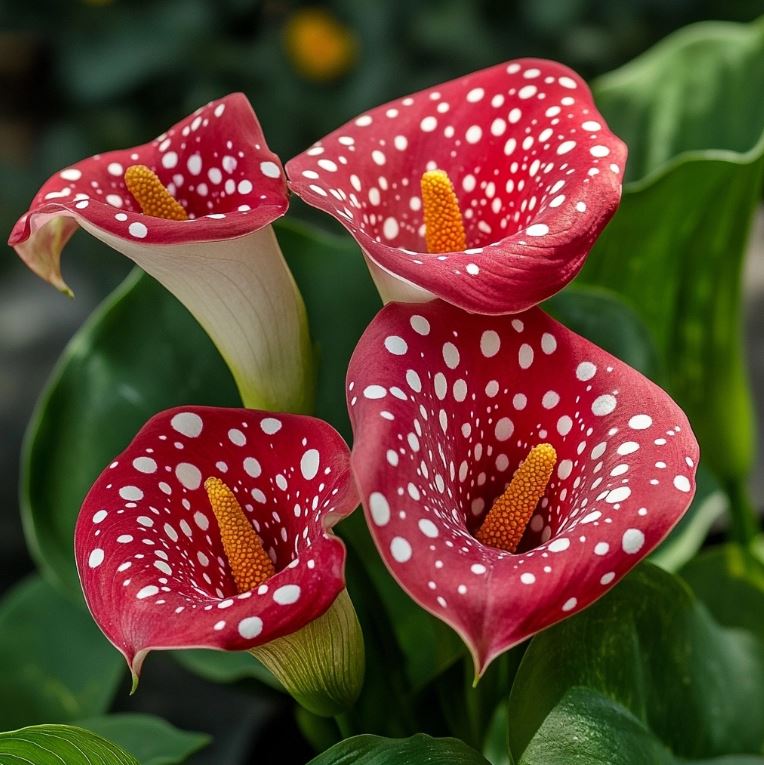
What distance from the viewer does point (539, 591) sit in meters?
0.29

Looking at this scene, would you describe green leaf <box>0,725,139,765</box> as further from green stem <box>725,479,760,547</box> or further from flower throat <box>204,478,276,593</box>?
green stem <box>725,479,760,547</box>

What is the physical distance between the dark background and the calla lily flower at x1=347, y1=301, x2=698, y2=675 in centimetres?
86

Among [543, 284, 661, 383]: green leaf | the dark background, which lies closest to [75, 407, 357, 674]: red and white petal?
[543, 284, 661, 383]: green leaf

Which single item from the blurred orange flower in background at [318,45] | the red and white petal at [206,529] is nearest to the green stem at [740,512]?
the red and white petal at [206,529]

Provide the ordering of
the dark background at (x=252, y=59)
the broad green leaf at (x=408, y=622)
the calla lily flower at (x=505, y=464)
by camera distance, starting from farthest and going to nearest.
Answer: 1. the dark background at (x=252, y=59)
2. the broad green leaf at (x=408, y=622)
3. the calla lily flower at (x=505, y=464)

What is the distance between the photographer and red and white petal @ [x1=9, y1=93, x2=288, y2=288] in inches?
14.6

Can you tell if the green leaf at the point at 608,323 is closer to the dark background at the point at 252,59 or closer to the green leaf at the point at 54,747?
the green leaf at the point at 54,747

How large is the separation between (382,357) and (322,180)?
0.27ft

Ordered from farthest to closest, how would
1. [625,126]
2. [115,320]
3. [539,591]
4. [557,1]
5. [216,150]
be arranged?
1. [557,1]
2. [625,126]
3. [115,320]
4. [216,150]
5. [539,591]

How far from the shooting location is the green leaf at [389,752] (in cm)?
36

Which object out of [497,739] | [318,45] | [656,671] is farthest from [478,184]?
[318,45]

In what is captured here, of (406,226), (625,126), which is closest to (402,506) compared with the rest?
(406,226)

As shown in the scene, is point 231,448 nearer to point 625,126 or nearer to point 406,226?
point 406,226

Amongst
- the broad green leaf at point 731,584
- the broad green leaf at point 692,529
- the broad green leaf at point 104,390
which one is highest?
the broad green leaf at point 104,390
